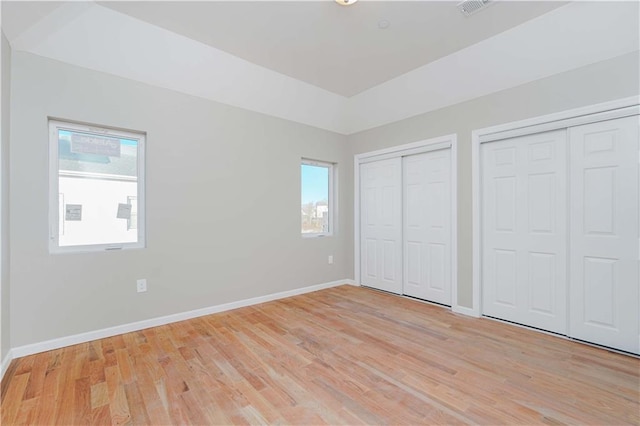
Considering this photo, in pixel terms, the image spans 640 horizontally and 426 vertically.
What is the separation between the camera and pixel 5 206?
2197mm

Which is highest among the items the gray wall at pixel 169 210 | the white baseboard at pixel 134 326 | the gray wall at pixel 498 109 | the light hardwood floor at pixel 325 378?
the gray wall at pixel 498 109

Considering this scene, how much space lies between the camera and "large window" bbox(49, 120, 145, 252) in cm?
259

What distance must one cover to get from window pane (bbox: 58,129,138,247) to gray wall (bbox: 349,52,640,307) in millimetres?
3224

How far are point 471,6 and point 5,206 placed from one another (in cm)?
401

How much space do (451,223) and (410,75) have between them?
1.84 m

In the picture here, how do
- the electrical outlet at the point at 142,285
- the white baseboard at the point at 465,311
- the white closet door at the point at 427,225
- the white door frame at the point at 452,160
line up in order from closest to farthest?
1. the electrical outlet at the point at 142,285
2. the white baseboard at the point at 465,311
3. the white door frame at the point at 452,160
4. the white closet door at the point at 427,225

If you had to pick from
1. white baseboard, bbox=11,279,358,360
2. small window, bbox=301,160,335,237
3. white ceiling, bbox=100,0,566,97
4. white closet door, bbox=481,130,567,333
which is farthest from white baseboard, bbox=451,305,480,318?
white ceiling, bbox=100,0,566,97

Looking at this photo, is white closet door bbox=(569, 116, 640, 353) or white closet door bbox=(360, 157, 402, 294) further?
white closet door bbox=(360, 157, 402, 294)

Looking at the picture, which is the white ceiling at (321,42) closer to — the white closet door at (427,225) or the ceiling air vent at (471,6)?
the ceiling air vent at (471,6)

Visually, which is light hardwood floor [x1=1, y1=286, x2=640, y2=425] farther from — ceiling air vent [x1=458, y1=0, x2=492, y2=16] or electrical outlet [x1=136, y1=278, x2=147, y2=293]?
ceiling air vent [x1=458, y1=0, x2=492, y2=16]

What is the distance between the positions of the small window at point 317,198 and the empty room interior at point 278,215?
26.3 inches

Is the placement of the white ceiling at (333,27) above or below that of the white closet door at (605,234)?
above

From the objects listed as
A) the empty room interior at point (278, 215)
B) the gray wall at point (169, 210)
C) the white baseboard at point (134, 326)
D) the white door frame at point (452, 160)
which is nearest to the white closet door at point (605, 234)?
the empty room interior at point (278, 215)

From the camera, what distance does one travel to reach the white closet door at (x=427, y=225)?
3596mm
